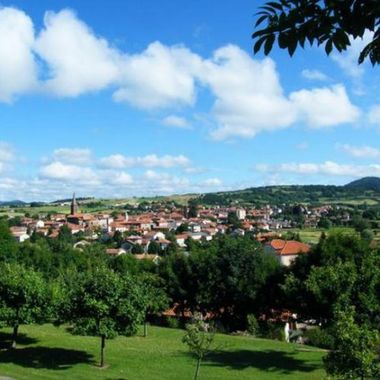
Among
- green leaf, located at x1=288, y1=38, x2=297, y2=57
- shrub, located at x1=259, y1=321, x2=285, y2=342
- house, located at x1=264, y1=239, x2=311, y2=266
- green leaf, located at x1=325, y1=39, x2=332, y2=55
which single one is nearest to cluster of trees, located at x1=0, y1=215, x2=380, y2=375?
shrub, located at x1=259, y1=321, x2=285, y2=342

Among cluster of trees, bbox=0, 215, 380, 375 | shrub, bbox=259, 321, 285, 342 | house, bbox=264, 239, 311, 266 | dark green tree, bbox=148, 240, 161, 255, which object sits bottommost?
dark green tree, bbox=148, 240, 161, 255

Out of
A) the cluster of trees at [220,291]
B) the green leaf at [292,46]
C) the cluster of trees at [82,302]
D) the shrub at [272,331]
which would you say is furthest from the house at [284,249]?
the green leaf at [292,46]

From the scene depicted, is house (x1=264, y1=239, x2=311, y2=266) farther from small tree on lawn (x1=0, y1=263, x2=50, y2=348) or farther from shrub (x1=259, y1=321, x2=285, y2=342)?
small tree on lawn (x1=0, y1=263, x2=50, y2=348)

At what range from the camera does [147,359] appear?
2438 centimetres

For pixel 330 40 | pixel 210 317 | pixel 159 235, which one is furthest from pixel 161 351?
pixel 159 235

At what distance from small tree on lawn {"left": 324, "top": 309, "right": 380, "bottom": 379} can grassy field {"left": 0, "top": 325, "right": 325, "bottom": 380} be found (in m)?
5.15

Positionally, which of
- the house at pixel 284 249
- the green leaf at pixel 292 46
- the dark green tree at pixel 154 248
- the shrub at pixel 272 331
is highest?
the green leaf at pixel 292 46

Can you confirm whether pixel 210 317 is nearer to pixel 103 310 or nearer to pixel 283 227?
pixel 103 310

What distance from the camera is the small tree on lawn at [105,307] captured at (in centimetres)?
2270

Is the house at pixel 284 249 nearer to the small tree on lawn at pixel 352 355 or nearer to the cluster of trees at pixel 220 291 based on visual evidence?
the cluster of trees at pixel 220 291

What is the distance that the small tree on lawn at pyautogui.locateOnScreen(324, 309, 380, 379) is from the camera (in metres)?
16.5

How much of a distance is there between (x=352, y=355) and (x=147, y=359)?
35.9ft

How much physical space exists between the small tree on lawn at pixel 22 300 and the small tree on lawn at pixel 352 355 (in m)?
13.7

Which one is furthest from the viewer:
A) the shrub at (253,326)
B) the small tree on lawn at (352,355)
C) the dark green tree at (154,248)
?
the dark green tree at (154,248)
